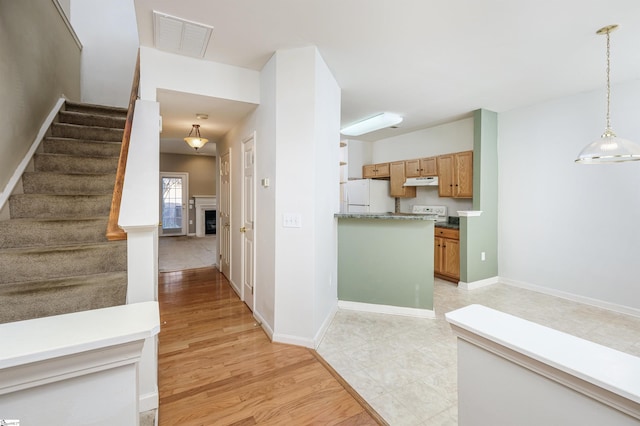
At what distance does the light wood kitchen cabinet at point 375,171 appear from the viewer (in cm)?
597

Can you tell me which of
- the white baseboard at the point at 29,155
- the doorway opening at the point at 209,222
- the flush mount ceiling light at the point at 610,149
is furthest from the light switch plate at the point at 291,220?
the doorway opening at the point at 209,222

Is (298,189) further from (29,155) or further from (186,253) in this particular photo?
(186,253)

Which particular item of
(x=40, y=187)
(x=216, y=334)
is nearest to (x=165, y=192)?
(x=40, y=187)

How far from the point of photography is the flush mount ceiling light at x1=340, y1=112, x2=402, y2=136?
459 centimetres

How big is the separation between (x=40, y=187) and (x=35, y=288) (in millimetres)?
1321

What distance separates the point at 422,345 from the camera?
104 inches

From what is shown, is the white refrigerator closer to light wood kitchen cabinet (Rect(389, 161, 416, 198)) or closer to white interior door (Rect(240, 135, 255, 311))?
light wood kitchen cabinet (Rect(389, 161, 416, 198))

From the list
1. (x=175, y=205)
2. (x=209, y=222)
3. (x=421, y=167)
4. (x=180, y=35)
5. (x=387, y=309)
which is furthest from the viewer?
(x=209, y=222)

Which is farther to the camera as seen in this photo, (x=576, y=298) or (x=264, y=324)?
(x=576, y=298)

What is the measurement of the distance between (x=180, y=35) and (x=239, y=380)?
2.80 meters

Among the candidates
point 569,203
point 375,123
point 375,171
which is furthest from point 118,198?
point 375,171

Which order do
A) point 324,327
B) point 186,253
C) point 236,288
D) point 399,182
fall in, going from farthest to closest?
1. point 186,253
2. point 399,182
3. point 236,288
4. point 324,327

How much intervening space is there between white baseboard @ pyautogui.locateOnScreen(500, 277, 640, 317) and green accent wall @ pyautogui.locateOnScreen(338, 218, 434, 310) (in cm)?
199

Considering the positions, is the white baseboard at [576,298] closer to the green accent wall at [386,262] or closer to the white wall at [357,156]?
the green accent wall at [386,262]
